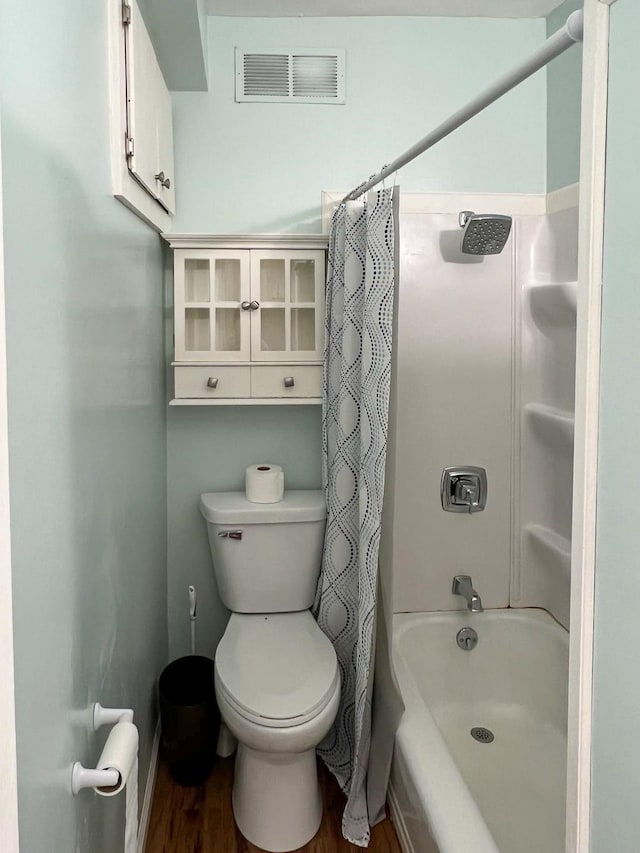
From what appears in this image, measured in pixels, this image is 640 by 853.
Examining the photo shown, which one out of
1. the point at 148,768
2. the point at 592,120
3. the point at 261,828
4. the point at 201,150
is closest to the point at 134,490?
the point at 148,768

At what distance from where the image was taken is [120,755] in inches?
46.1

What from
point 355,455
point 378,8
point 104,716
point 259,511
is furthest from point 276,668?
point 378,8

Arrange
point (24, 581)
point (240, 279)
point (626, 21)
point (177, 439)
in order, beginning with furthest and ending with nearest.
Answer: point (177, 439), point (240, 279), point (24, 581), point (626, 21)

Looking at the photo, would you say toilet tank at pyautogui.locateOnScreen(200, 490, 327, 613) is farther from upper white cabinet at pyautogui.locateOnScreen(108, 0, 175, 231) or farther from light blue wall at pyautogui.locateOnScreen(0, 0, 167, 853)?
upper white cabinet at pyautogui.locateOnScreen(108, 0, 175, 231)

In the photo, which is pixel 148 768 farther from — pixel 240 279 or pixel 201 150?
pixel 201 150

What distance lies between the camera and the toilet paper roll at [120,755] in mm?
1146

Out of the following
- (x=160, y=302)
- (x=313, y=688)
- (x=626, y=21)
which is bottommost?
(x=313, y=688)

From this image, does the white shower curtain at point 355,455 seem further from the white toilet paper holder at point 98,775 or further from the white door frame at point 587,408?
the white door frame at point 587,408

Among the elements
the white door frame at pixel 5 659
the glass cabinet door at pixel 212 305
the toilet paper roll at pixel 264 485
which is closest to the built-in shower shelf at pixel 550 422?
the toilet paper roll at pixel 264 485

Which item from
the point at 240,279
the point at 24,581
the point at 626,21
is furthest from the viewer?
the point at 240,279

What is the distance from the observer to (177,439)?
2.62 meters

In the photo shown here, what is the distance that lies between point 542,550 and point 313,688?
0.93 m

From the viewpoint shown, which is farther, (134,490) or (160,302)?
(160,302)

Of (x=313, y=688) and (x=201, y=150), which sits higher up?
(x=201, y=150)
